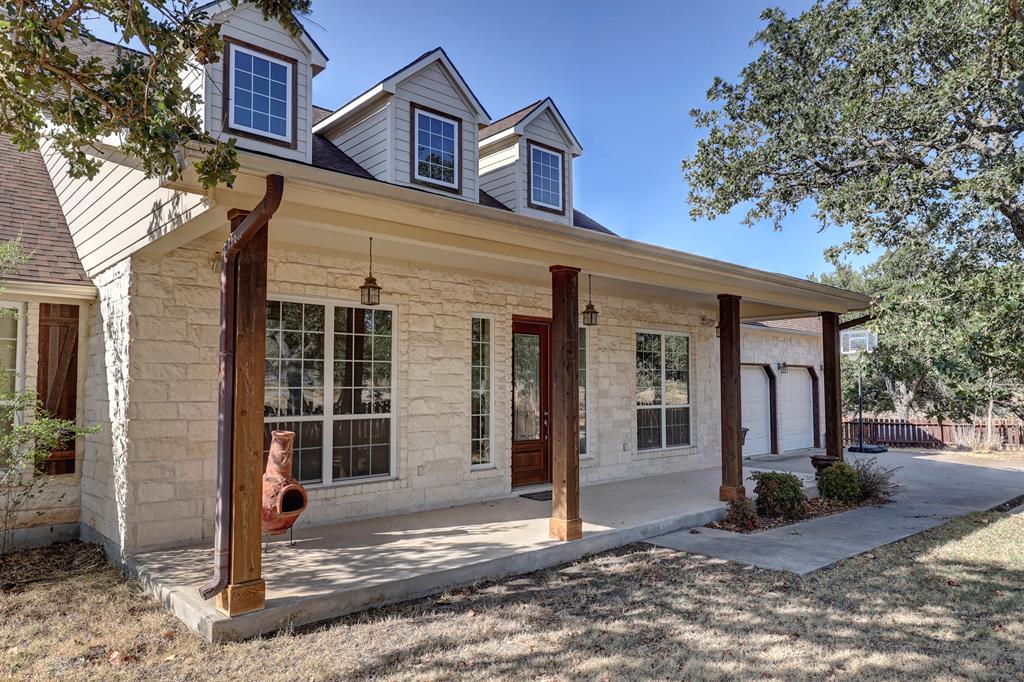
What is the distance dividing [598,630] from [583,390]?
5.24 meters

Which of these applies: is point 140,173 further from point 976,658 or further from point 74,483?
point 976,658

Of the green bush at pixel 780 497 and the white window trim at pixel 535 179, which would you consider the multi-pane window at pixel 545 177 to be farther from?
the green bush at pixel 780 497

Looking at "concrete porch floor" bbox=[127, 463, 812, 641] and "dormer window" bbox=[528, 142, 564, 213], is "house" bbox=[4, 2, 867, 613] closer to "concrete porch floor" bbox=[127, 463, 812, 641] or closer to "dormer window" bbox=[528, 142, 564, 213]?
"dormer window" bbox=[528, 142, 564, 213]

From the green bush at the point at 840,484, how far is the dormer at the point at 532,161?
524 cm

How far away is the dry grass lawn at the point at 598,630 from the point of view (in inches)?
141

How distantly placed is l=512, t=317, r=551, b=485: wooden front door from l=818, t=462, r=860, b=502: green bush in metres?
3.73

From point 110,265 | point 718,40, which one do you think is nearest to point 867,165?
point 718,40

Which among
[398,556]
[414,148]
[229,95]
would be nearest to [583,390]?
[414,148]

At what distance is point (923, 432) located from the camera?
57.0ft

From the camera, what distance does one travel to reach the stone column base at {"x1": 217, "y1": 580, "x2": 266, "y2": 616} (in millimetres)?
3939

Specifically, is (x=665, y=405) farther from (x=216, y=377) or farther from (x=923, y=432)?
(x=923, y=432)

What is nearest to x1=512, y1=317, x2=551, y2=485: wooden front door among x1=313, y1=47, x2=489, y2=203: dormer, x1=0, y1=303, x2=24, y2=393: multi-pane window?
x1=313, y1=47, x2=489, y2=203: dormer

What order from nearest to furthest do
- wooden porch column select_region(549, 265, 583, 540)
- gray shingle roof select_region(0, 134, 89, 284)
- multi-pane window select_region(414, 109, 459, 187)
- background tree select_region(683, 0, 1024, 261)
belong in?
wooden porch column select_region(549, 265, 583, 540), gray shingle roof select_region(0, 134, 89, 284), background tree select_region(683, 0, 1024, 261), multi-pane window select_region(414, 109, 459, 187)

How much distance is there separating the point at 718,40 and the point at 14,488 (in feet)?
38.6
